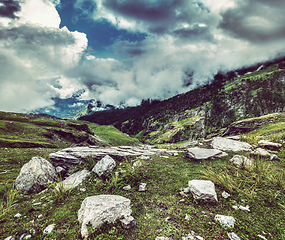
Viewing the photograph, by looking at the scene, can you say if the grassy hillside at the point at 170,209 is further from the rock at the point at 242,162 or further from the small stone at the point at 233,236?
the rock at the point at 242,162

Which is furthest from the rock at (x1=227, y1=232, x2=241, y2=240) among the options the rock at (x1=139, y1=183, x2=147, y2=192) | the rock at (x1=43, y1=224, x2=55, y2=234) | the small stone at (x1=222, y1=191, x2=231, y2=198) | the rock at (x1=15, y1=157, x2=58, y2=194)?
the rock at (x1=15, y1=157, x2=58, y2=194)

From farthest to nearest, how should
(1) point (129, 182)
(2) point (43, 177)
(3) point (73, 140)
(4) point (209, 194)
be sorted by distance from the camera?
1. (3) point (73, 140)
2. (2) point (43, 177)
3. (1) point (129, 182)
4. (4) point (209, 194)

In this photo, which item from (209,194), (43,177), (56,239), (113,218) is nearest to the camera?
(56,239)

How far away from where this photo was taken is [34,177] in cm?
1109

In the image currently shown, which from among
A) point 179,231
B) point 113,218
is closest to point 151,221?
point 179,231

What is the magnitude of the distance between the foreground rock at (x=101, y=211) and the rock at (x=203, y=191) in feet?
13.9

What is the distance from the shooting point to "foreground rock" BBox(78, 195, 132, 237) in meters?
5.56

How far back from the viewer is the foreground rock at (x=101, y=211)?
5.56 metres

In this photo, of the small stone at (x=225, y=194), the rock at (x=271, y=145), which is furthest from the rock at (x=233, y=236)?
the rock at (x=271, y=145)

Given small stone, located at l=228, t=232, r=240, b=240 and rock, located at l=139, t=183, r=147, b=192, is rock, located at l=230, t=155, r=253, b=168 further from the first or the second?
rock, located at l=139, t=183, r=147, b=192

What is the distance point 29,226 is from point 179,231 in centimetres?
752

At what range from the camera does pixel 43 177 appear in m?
11.5

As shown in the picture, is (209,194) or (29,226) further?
(209,194)

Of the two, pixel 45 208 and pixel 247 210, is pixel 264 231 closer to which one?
pixel 247 210
